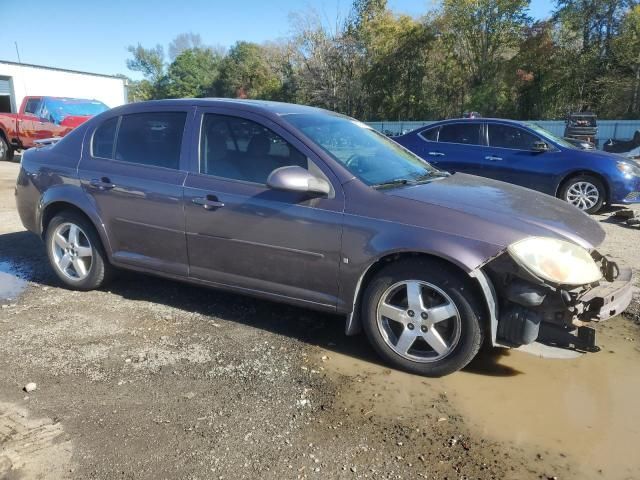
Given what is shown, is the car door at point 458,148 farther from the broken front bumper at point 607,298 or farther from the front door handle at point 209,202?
the front door handle at point 209,202

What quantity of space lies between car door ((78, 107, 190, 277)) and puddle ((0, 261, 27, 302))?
1116 millimetres

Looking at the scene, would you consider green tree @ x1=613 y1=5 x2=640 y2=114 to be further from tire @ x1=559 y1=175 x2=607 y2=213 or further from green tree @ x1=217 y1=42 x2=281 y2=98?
green tree @ x1=217 y1=42 x2=281 y2=98

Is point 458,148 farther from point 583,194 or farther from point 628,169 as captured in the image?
point 628,169

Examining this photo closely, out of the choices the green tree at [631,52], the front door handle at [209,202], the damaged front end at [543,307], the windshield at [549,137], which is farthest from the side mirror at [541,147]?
the green tree at [631,52]

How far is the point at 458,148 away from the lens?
8.73 metres

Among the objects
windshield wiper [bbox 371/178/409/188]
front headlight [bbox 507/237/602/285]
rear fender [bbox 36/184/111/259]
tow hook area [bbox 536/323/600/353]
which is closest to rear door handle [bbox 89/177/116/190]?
rear fender [bbox 36/184/111/259]

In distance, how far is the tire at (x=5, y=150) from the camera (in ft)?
52.5

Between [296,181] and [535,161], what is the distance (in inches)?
242

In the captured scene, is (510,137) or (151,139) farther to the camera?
(510,137)

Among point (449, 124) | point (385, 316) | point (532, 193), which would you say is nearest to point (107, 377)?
point (385, 316)

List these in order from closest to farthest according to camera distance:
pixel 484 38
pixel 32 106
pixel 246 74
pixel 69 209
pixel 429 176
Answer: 1. pixel 429 176
2. pixel 69 209
3. pixel 32 106
4. pixel 484 38
5. pixel 246 74

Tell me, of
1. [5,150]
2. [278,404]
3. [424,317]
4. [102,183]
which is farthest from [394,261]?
[5,150]

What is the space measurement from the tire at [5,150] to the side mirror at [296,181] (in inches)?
619

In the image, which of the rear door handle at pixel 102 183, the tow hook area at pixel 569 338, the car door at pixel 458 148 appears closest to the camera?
the tow hook area at pixel 569 338
